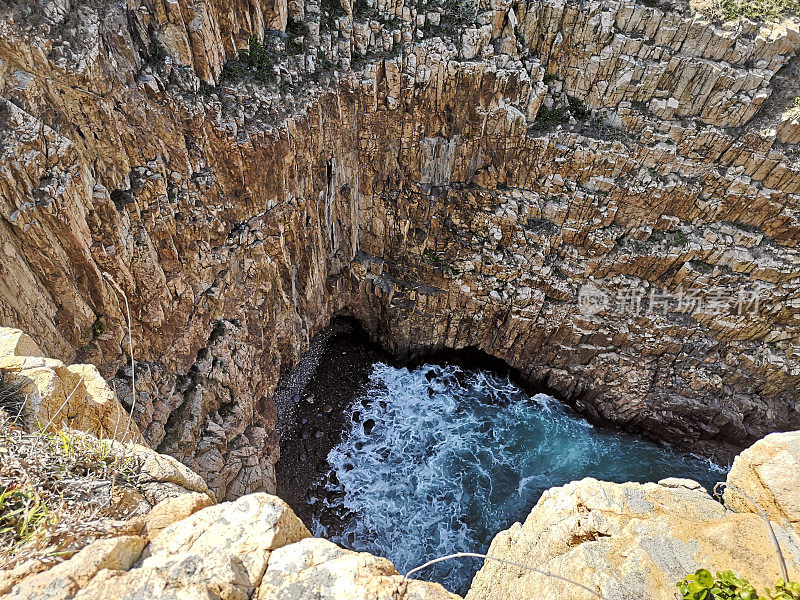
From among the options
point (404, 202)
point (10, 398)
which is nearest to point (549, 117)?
point (404, 202)

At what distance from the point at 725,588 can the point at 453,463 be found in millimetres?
17586

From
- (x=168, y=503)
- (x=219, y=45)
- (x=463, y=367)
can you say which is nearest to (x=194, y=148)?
(x=219, y=45)

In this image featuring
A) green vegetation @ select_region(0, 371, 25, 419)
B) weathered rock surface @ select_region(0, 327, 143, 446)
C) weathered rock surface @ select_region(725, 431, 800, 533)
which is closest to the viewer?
weathered rock surface @ select_region(725, 431, 800, 533)

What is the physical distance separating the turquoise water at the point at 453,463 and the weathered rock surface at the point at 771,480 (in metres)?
14.7

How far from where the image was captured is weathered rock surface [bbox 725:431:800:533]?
4.98m

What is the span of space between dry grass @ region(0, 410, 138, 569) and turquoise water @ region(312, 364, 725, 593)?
50.1ft

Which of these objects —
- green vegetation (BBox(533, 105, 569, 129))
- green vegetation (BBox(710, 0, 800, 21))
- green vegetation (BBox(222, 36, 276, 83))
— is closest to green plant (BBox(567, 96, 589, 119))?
green vegetation (BBox(533, 105, 569, 129))

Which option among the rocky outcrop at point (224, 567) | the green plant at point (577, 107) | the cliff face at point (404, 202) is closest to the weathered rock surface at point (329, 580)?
the rocky outcrop at point (224, 567)

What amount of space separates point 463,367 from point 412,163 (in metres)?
11.5

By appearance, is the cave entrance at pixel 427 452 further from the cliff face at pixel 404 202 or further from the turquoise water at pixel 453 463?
the cliff face at pixel 404 202

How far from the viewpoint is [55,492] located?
4273mm

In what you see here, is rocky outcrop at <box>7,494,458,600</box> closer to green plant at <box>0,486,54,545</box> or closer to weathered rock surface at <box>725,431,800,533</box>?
green plant at <box>0,486,54,545</box>

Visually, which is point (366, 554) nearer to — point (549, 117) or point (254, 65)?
point (254, 65)

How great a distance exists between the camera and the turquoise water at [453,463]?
18.5 m
